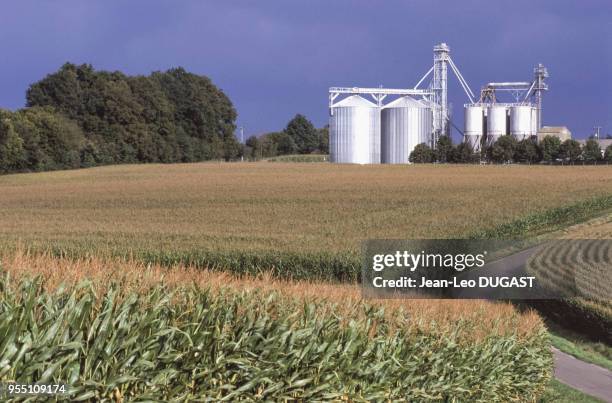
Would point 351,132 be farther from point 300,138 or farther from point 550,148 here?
point 300,138

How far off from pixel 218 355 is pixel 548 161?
81.6m

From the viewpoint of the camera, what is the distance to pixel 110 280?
4.74 meters

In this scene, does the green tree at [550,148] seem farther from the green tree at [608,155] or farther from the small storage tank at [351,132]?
the small storage tank at [351,132]

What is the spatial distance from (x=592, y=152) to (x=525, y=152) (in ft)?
31.2

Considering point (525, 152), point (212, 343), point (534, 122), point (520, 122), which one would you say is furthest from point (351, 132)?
point (212, 343)

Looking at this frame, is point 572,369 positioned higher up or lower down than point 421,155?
lower down

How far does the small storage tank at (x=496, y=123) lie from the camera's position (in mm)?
84250

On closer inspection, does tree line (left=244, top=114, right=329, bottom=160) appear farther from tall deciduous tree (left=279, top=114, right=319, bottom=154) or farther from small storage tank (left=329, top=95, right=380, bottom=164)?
small storage tank (left=329, top=95, right=380, bottom=164)

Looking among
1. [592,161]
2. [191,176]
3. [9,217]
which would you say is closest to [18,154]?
[191,176]

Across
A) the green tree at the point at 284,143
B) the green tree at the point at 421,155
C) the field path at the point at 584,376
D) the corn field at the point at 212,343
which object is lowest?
the field path at the point at 584,376

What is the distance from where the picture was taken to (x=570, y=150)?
82.9 m

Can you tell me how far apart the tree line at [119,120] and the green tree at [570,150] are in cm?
3666

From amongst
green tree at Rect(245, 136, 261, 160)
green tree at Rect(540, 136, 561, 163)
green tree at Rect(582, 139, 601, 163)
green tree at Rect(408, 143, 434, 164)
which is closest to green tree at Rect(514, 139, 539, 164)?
green tree at Rect(540, 136, 561, 163)

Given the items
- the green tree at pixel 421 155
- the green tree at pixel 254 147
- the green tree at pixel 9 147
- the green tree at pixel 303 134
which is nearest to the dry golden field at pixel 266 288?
the green tree at pixel 9 147
